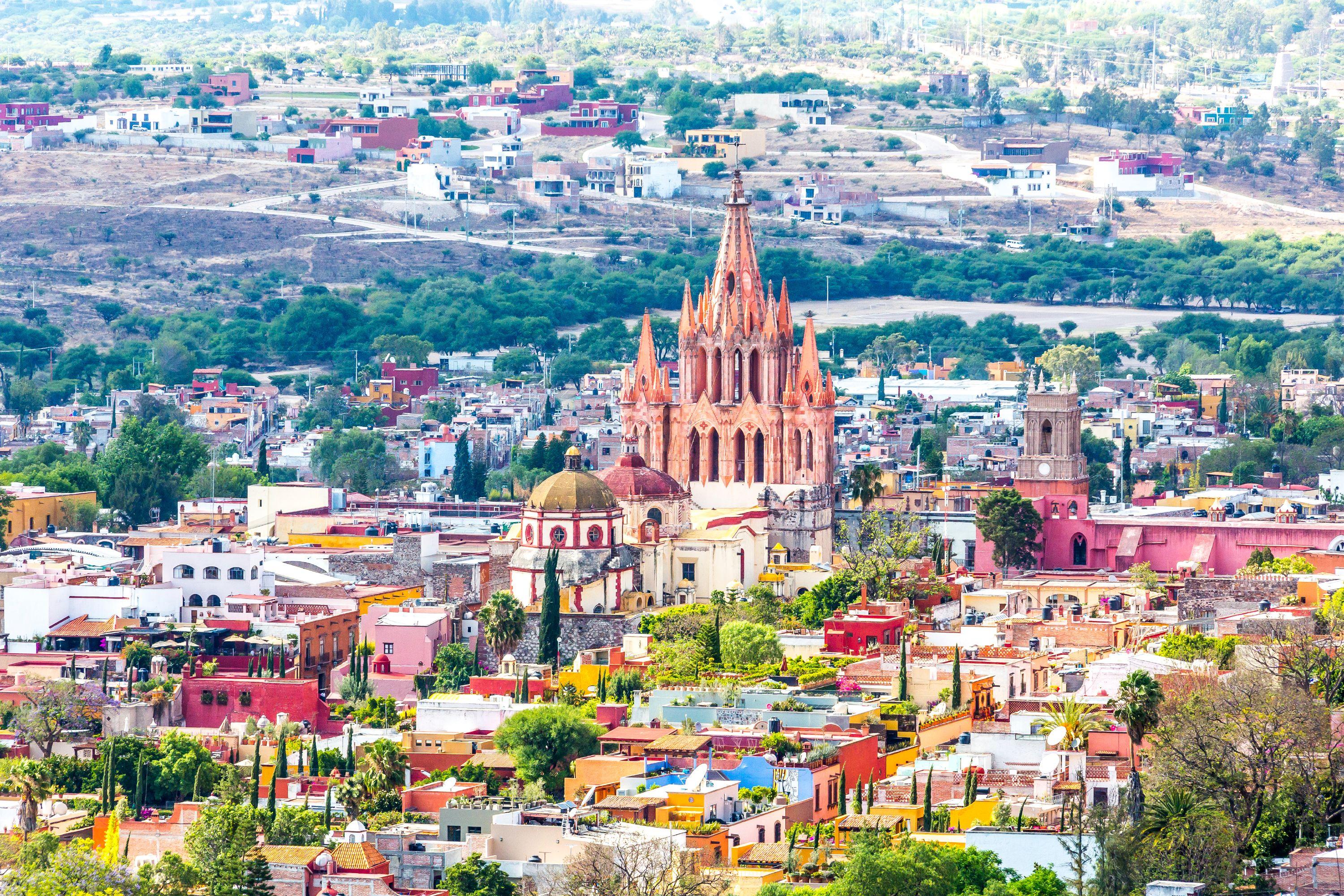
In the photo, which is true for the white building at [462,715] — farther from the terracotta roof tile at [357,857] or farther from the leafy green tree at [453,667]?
the terracotta roof tile at [357,857]

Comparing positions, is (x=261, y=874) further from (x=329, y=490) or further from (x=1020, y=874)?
(x=329, y=490)

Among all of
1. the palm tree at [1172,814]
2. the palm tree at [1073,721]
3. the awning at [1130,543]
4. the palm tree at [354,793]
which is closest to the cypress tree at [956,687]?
the palm tree at [1073,721]

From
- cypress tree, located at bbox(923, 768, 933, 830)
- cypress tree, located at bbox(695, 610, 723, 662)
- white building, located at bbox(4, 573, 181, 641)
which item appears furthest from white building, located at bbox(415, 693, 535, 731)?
white building, located at bbox(4, 573, 181, 641)

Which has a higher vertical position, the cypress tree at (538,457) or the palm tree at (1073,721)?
the palm tree at (1073,721)

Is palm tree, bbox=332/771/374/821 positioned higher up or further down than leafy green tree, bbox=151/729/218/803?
A: higher up

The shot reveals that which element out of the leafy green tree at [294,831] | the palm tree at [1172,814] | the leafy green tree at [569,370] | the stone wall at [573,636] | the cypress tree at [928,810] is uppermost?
the palm tree at [1172,814]

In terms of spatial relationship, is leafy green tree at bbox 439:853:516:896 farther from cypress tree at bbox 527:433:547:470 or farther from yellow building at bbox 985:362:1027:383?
Result: yellow building at bbox 985:362:1027:383

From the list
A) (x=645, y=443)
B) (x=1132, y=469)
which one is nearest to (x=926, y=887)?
(x=645, y=443)

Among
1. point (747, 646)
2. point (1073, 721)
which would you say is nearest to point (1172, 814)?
point (1073, 721)
